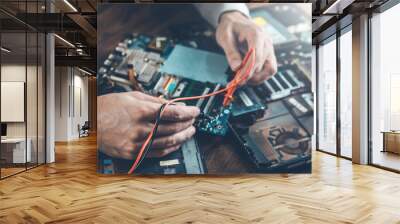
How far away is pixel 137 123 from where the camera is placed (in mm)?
6039

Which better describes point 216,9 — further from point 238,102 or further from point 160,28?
point 238,102

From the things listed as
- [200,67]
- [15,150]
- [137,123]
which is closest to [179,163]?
[137,123]

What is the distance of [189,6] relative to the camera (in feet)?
20.2

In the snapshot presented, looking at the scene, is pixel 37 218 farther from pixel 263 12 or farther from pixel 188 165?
pixel 263 12

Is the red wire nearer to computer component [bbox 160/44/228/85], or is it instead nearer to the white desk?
computer component [bbox 160/44/228/85]

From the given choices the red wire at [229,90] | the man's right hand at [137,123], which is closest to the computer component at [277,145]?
the red wire at [229,90]

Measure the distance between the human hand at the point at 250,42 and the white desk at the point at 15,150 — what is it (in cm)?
411

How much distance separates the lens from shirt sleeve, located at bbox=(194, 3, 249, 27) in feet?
19.8

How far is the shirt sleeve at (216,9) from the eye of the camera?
6043 mm

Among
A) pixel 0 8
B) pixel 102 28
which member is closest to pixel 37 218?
pixel 102 28

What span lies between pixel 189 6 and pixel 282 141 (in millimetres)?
2729

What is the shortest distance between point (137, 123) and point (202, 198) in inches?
76.8

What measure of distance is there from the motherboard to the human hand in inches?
4.7

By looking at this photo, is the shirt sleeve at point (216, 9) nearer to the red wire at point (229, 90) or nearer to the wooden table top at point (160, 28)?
the wooden table top at point (160, 28)
